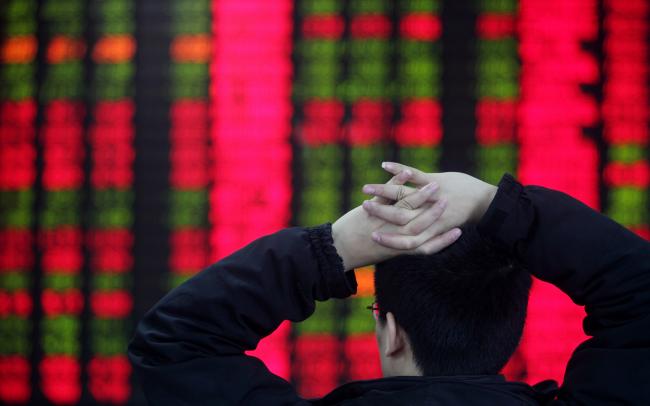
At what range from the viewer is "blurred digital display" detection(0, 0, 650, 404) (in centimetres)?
186

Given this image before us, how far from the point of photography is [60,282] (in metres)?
1.89

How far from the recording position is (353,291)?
0.74m

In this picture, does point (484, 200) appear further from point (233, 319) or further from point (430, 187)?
point (233, 319)

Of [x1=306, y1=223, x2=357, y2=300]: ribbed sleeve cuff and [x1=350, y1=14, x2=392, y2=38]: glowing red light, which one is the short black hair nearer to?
[x1=306, y1=223, x2=357, y2=300]: ribbed sleeve cuff

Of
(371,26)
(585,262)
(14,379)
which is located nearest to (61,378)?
(14,379)

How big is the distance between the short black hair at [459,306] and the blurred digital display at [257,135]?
113 cm

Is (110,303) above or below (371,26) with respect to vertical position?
below

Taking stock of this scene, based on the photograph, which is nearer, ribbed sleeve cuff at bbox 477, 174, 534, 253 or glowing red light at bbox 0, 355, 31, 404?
ribbed sleeve cuff at bbox 477, 174, 534, 253

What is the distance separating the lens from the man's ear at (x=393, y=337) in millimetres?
717

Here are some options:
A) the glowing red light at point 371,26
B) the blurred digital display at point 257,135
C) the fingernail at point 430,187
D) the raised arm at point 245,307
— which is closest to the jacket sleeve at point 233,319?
the raised arm at point 245,307

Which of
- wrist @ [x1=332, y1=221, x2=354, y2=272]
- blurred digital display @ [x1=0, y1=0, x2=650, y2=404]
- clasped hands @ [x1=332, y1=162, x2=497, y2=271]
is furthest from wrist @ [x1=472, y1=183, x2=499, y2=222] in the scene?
blurred digital display @ [x1=0, y1=0, x2=650, y2=404]

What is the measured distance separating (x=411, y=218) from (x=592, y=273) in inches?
7.3

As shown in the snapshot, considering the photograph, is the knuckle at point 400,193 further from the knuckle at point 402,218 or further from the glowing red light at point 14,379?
the glowing red light at point 14,379

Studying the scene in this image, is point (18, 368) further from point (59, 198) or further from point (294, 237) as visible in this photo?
point (294, 237)
